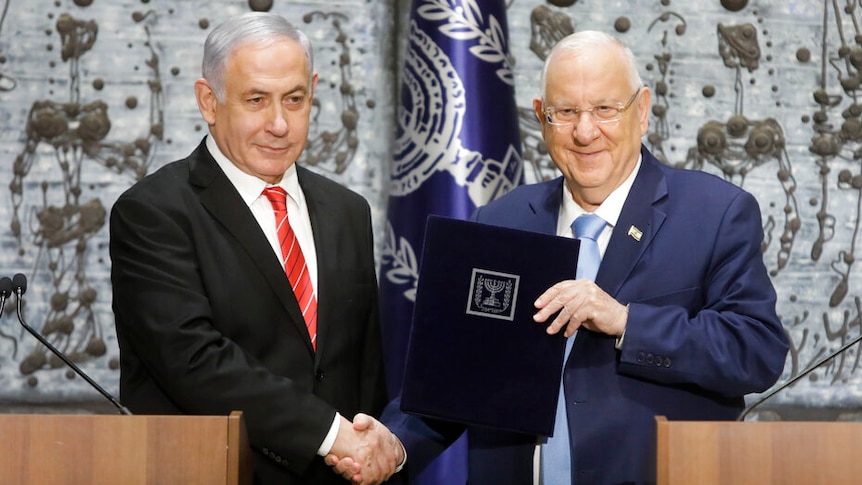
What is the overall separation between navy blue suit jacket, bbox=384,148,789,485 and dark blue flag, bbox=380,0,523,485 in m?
1.28

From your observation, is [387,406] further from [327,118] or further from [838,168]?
[838,168]

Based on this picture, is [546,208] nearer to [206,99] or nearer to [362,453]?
[362,453]

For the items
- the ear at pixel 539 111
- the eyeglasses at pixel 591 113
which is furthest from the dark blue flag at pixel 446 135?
the eyeglasses at pixel 591 113

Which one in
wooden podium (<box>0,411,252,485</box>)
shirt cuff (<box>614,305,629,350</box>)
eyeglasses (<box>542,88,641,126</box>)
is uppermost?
eyeglasses (<box>542,88,641,126</box>)

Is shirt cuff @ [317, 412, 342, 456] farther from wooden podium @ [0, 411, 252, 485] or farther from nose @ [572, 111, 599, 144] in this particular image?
nose @ [572, 111, 599, 144]

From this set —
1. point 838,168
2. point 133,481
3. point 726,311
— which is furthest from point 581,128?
point 838,168

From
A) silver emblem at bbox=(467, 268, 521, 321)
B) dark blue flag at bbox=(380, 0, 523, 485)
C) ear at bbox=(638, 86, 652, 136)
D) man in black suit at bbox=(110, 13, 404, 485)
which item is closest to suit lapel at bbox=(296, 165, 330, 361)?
man in black suit at bbox=(110, 13, 404, 485)

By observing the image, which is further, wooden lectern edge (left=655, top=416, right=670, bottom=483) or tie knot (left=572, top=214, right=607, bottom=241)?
tie knot (left=572, top=214, right=607, bottom=241)

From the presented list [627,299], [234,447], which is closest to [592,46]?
[627,299]

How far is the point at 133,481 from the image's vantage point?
6.61 ft

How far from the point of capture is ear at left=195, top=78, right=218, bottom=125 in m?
2.83

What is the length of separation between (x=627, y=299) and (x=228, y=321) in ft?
3.07

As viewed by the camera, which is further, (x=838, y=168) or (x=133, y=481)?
(x=838, y=168)

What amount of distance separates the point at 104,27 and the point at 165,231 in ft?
6.92
